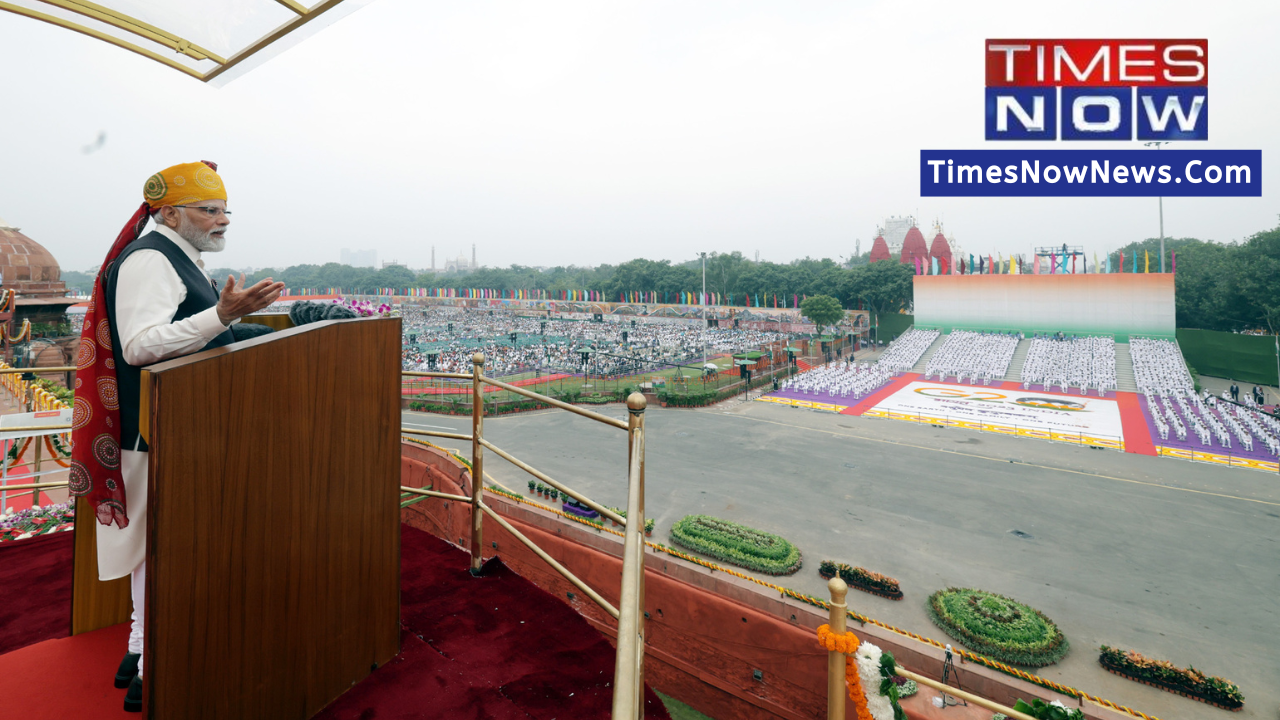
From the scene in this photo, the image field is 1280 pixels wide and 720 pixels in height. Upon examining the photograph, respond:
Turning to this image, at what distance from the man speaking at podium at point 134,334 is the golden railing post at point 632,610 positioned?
103 centimetres

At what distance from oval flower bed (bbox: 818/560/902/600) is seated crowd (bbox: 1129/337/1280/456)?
50.0 ft

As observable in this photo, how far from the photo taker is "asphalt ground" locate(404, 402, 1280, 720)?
7605 mm

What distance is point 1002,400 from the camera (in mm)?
23109

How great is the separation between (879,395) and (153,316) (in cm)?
2586

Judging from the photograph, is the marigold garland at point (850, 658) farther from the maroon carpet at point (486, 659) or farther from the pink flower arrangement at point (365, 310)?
the pink flower arrangement at point (365, 310)

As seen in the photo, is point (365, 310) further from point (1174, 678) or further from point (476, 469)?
point (1174, 678)

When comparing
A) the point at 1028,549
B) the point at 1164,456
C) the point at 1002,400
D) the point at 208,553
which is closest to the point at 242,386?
the point at 208,553

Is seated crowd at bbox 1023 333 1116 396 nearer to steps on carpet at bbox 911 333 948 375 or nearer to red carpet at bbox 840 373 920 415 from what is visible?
steps on carpet at bbox 911 333 948 375

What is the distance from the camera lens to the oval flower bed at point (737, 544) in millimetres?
9016

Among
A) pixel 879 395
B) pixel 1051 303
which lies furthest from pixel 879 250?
pixel 879 395

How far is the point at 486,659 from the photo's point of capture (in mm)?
2254

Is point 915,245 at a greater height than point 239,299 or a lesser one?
greater

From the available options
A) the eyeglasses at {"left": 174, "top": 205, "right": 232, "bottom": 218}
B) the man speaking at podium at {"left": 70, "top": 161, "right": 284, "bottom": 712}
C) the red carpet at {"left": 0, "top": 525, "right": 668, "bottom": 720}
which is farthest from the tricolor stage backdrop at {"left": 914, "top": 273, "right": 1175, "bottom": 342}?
the man speaking at podium at {"left": 70, "top": 161, "right": 284, "bottom": 712}

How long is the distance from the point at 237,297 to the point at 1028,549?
1224cm
